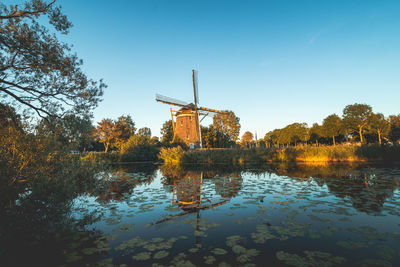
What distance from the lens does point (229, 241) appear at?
3.12 meters

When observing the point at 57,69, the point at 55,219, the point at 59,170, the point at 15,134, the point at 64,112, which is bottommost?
the point at 55,219

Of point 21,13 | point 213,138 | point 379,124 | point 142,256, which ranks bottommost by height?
point 142,256

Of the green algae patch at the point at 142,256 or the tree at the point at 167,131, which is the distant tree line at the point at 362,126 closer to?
the tree at the point at 167,131

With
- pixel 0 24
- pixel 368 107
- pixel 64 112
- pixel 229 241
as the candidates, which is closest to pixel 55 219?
pixel 229 241

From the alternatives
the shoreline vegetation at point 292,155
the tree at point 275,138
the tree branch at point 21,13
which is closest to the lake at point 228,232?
the tree branch at point 21,13

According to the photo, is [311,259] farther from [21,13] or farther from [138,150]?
[138,150]

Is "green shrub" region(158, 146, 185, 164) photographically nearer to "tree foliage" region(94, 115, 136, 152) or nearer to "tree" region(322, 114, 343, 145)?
"tree foliage" region(94, 115, 136, 152)

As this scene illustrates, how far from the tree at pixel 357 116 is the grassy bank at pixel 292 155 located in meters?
20.6

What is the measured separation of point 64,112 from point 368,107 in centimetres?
4408

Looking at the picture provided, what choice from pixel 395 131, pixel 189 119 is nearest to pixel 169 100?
pixel 189 119

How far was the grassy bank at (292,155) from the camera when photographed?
53.7ft

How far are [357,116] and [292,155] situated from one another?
2521cm

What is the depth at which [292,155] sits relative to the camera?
1888cm

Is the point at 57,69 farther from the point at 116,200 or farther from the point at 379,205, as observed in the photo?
the point at 379,205
